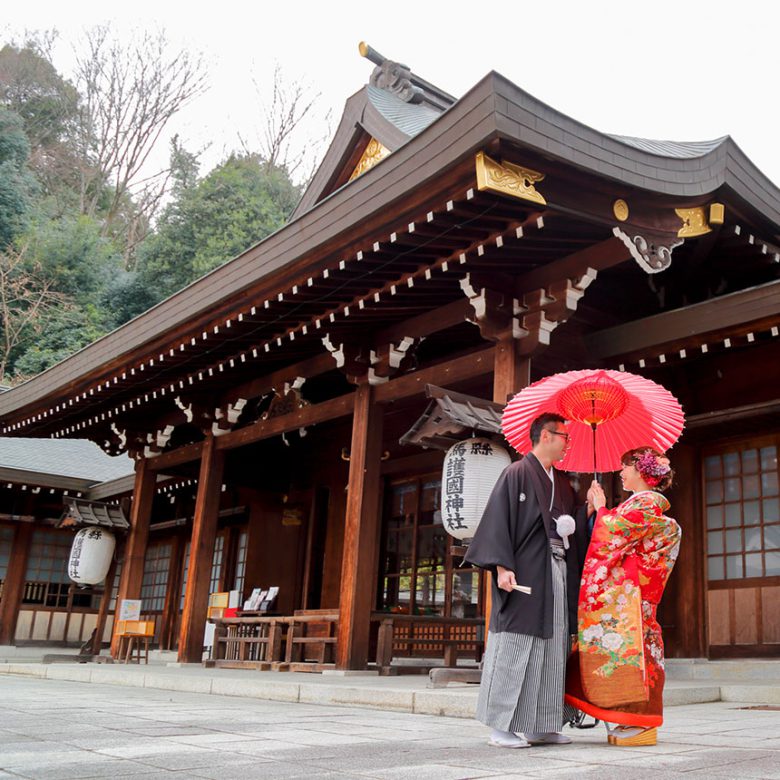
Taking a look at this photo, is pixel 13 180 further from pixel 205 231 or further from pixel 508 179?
pixel 508 179

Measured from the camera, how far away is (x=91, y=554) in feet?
36.3

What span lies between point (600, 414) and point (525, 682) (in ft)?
4.18

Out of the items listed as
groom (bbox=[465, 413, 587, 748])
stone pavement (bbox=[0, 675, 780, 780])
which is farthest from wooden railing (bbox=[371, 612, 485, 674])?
groom (bbox=[465, 413, 587, 748])

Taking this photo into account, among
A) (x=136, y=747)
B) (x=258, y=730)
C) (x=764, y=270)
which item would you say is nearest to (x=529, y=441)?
(x=258, y=730)

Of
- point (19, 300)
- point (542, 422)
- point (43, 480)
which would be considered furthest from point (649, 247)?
point (19, 300)

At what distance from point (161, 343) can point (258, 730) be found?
5418 mm

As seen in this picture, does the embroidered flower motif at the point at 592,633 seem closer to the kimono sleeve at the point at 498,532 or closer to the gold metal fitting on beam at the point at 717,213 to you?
the kimono sleeve at the point at 498,532

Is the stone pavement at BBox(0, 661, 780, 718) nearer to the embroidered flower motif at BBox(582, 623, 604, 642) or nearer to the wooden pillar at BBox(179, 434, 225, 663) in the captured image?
the wooden pillar at BBox(179, 434, 225, 663)

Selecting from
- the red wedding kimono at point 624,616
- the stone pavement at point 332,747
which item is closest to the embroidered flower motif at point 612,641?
the red wedding kimono at point 624,616

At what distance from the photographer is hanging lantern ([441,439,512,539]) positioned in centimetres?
571

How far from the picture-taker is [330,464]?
10781 millimetres

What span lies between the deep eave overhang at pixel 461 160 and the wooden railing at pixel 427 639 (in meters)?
3.22

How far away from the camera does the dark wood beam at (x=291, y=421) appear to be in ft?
27.0

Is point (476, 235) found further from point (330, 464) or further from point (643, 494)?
point (330, 464)
